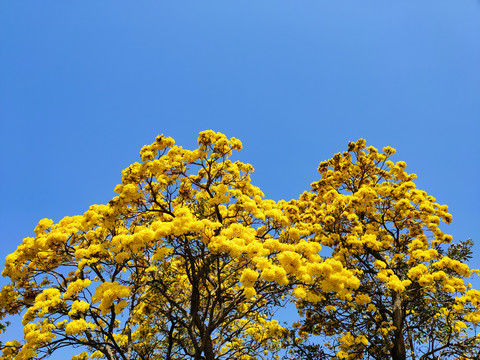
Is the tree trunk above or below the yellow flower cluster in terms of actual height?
below

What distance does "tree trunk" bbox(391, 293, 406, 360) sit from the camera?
36.0ft

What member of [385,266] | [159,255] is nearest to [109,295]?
[159,255]

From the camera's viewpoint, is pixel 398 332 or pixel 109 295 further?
pixel 398 332

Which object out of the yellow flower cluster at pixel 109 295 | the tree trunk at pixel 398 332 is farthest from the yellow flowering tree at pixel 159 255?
the tree trunk at pixel 398 332

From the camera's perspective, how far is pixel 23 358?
7.74 m

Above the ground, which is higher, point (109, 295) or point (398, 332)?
point (109, 295)

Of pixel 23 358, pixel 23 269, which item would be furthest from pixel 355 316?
pixel 23 269

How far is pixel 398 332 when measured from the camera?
11.1 metres

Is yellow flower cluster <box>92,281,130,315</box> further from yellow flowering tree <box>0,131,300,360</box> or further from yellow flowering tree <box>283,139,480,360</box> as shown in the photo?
yellow flowering tree <box>283,139,480,360</box>

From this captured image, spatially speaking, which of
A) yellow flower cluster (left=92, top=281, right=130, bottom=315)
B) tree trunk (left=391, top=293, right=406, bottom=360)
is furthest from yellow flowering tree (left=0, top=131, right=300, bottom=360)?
tree trunk (left=391, top=293, right=406, bottom=360)

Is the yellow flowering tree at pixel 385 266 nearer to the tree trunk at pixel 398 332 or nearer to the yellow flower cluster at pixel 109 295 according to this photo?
the tree trunk at pixel 398 332

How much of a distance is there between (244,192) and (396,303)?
7096 mm

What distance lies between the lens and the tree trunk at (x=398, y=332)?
11.0 meters

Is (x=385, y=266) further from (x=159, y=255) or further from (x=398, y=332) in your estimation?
(x=159, y=255)
